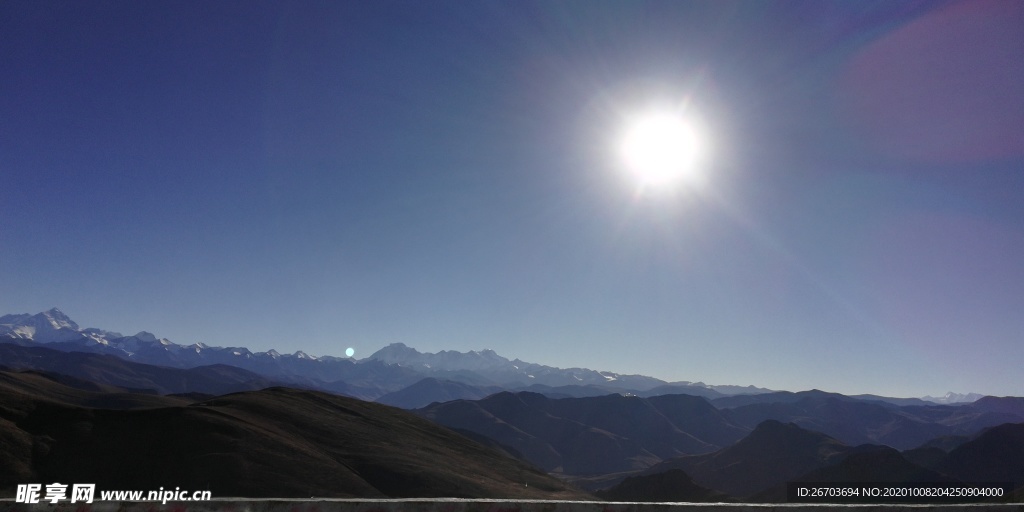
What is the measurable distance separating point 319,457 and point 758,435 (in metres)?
145

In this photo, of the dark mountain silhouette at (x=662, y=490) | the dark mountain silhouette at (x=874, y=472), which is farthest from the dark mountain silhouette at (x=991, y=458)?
the dark mountain silhouette at (x=662, y=490)

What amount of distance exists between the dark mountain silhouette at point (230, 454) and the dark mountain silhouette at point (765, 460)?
280 ft

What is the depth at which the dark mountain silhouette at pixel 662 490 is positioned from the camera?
261 ft

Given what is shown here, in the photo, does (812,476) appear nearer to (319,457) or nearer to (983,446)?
(983,446)

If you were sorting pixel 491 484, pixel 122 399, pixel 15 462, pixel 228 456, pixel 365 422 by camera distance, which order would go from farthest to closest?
pixel 122 399 → pixel 365 422 → pixel 491 484 → pixel 228 456 → pixel 15 462

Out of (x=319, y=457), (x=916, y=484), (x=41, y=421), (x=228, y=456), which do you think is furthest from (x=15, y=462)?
(x=916, y=484)

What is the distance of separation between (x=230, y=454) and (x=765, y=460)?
143647mm

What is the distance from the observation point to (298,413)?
71.2m

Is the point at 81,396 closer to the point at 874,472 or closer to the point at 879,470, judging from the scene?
the point at 874,472

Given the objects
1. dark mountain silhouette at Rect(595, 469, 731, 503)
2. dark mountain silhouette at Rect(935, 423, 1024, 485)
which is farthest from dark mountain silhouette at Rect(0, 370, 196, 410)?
dark mountain silhouette at Rect(935, 423, 1024, 485)

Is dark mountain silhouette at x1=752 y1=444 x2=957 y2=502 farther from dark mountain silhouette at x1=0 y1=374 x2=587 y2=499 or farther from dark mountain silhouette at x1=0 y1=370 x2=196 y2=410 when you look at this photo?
dark mountain silhouette at x1=0 y1=370 x2=196 y2=410

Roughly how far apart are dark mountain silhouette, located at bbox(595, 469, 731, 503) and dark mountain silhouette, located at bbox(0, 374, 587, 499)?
17460 mm

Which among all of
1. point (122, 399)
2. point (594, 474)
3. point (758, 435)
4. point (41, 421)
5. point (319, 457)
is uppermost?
A: point (41, 421)

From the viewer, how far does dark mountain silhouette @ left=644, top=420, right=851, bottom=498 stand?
12975 centimetres
